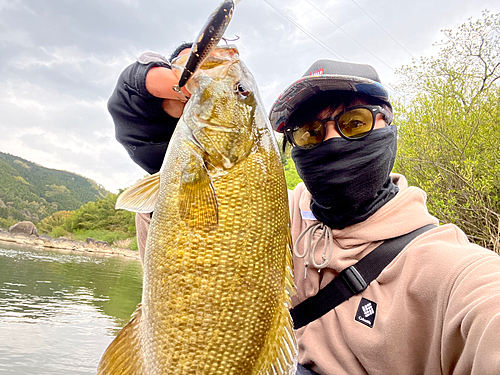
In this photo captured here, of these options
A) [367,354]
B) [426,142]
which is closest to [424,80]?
[426,142]

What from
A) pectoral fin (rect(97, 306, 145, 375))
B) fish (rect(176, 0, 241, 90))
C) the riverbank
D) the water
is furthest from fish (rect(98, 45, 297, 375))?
the riverbank

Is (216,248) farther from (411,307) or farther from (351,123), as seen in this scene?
(351,123)

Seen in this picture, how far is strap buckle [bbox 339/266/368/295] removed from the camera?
7.01ft

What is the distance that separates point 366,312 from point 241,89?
1512 millimetres

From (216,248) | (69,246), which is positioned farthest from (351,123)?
(69,246)

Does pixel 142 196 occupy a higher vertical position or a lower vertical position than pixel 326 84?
lower

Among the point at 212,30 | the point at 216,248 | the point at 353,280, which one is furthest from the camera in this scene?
the point at 353,280

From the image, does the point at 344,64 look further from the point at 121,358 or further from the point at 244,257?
the point at 121,358

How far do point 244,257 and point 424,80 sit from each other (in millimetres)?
17262

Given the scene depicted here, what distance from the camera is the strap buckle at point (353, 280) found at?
2.14 m

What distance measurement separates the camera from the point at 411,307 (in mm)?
1887

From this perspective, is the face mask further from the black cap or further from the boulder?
the boulder

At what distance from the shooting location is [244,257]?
142cm

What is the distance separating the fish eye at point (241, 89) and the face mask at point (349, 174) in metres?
0.96
